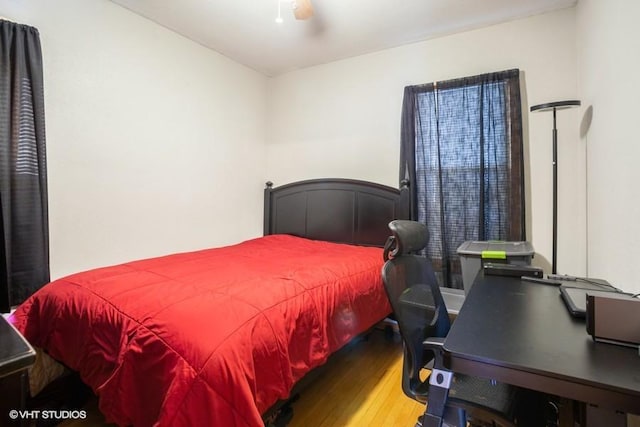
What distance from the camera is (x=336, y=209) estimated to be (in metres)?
3.30

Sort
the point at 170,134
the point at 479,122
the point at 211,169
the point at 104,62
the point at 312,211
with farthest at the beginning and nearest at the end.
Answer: the point at 312,211, the point at 211,169, the point at 170,134, the point at 479,122, the point at 104,62

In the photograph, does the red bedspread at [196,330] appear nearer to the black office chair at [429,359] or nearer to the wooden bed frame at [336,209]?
the black office chair at [429,359]

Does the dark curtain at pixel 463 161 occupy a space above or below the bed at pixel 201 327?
above

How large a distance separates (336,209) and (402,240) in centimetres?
194

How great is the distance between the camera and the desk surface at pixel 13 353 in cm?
69

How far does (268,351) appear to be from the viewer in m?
1.30

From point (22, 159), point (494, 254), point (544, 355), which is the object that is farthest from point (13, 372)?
point (494, 254)

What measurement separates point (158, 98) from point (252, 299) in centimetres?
212

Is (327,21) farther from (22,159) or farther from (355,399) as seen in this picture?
(355,399)

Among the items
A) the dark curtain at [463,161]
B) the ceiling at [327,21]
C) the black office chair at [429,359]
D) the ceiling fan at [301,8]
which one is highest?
the ceiling at [327,21]

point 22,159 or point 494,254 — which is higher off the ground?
point 22,159

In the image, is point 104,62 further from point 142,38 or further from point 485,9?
point 485,9

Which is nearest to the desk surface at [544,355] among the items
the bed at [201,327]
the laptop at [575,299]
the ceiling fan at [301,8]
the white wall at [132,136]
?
the laptop at [575,299]

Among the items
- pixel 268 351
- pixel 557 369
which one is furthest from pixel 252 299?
pixel 557 369
